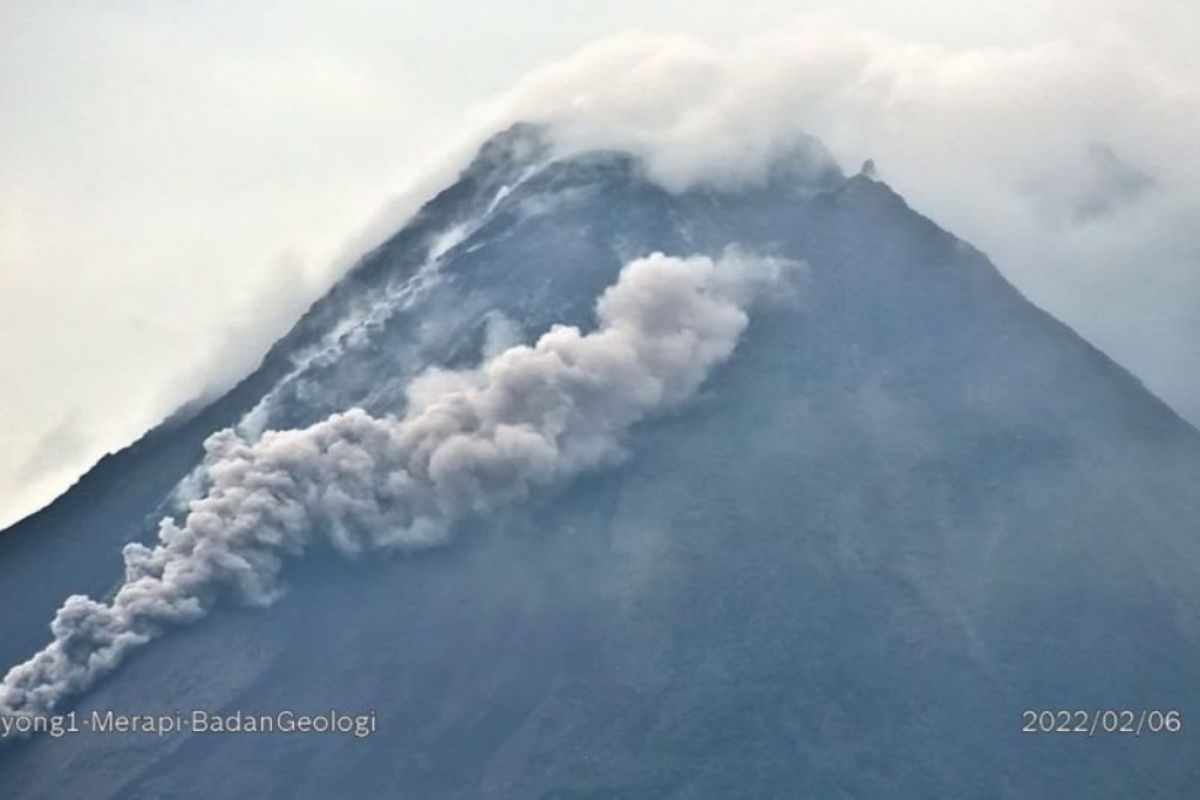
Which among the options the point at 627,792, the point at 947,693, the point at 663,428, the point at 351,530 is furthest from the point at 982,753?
the point at 351,530

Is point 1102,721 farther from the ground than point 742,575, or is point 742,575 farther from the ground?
point 742,575

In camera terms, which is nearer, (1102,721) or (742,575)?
(1102,721)

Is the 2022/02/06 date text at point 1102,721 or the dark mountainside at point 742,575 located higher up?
the dark mountainside at point 742,575

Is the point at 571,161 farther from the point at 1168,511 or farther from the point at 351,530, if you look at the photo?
the point at 1168,511

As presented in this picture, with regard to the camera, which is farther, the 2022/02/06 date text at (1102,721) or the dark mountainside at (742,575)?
the 2022/02/06 date text at (1102,721)

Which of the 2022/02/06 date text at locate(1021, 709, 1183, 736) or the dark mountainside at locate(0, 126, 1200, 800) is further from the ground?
the dark mountainside at locate(0, 126, 1200, 800)

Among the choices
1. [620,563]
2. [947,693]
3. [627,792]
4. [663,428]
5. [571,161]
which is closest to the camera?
[627,792]

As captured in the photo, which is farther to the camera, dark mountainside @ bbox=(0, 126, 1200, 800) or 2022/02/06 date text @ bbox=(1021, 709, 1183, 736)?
2022/02/06 date text @ bbox=(1021, 709, 1183, 736)

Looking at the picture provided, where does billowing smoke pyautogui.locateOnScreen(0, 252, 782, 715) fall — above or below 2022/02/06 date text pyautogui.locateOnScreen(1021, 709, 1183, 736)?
above
